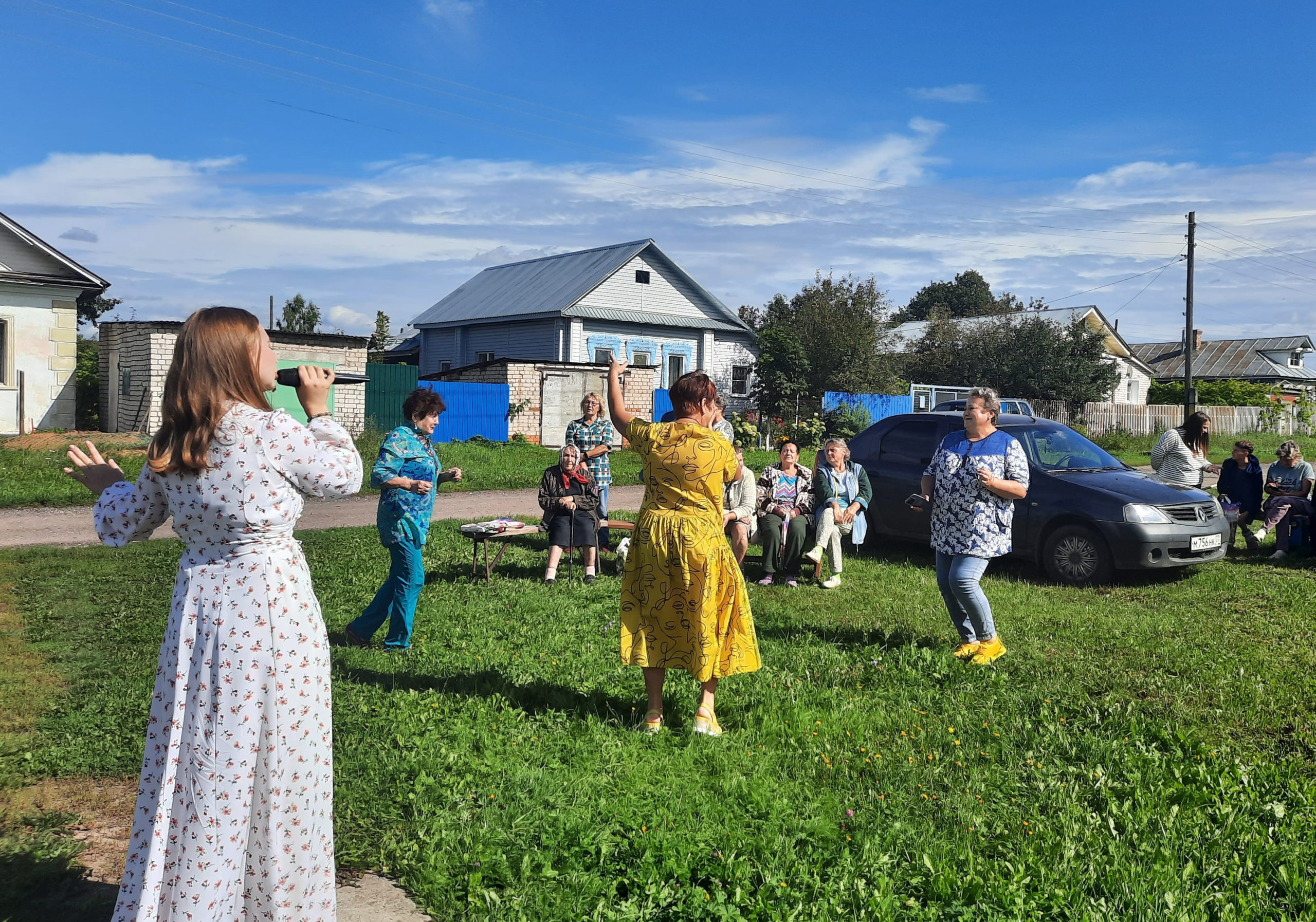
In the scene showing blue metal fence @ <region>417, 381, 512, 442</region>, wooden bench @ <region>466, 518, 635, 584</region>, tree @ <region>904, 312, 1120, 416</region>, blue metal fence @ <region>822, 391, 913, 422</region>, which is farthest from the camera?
tree @ <region>904, 312, 1120, 416</region>

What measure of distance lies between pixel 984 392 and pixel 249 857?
18.6 feet

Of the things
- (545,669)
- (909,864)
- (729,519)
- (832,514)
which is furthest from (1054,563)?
(909,864)

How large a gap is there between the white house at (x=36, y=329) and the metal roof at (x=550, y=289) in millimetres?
16067

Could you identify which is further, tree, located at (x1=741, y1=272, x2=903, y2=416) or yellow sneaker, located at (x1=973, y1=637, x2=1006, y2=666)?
tree, located at (x1=741, y1=272, x2=903, y2=416)

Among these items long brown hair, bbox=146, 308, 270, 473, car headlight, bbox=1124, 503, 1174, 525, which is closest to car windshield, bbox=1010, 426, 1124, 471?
car headlight, bbox=1124, 503, 1174, 525

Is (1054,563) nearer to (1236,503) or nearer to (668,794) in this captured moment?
(1236,503)

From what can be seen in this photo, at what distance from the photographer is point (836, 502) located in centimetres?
1012

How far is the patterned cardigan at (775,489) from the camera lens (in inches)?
400

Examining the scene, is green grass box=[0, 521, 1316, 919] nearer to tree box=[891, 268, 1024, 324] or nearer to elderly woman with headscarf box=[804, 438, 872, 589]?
elderly woman with headscarf box=[804, 438, 872, 589]

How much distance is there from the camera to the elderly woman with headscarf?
980 centimetres

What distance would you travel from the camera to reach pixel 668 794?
14.7 feet

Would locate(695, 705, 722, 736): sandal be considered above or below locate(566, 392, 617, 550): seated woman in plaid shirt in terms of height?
below

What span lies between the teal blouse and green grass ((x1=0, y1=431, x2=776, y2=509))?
19.7 feet

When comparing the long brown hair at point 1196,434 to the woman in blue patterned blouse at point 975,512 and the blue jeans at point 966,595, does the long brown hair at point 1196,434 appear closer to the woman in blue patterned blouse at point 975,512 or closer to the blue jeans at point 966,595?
the woman in blue patterned blouse at point 975,512
